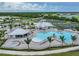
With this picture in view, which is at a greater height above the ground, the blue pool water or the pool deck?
the blue pool water

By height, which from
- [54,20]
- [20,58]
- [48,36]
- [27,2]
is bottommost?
[20,58]

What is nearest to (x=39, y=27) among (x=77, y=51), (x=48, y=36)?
(x=48, y=36)

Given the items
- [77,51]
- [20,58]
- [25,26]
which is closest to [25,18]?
[25,26]

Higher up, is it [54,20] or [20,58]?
[54,20]

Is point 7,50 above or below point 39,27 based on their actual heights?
below

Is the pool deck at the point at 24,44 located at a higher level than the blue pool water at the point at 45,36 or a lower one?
lower

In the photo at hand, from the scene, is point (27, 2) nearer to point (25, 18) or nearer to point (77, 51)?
point (25, 18)

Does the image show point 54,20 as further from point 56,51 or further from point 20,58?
point 20,58
